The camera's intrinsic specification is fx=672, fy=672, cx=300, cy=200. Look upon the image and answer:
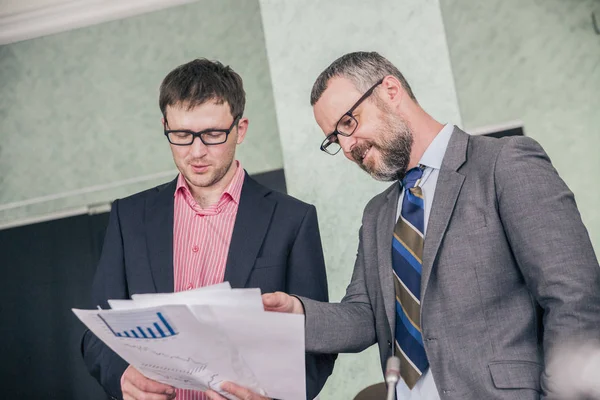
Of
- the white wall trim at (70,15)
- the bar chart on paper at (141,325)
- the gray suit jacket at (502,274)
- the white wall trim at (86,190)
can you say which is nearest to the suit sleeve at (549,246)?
the gray suit jacket at (502,274)

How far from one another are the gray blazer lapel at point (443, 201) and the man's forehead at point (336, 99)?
28cm

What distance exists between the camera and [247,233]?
1698mm

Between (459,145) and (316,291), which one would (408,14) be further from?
(316,291)

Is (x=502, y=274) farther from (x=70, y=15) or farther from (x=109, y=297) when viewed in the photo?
(x=70, y=15)

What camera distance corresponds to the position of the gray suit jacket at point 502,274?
1276 millimetres

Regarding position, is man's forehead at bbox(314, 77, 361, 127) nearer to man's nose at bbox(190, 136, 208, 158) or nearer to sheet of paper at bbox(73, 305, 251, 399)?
man's nose at bbox(190, 136, 208, 158)

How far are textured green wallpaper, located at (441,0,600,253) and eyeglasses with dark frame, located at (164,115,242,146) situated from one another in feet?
8.97

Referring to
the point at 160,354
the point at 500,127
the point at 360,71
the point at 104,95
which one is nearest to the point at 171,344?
the point at 160,354

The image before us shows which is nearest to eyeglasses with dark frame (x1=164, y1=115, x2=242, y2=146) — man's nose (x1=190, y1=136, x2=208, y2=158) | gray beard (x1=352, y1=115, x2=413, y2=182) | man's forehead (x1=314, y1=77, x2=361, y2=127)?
man's nose (x1=190, y1=136, x2=208, y2=158)

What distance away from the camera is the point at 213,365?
4.33 feet

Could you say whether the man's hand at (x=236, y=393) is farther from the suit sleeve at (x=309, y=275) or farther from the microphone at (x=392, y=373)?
the microphone at (x=392, y=373)

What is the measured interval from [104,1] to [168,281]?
129 inches

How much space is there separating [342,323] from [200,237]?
1.41 feet

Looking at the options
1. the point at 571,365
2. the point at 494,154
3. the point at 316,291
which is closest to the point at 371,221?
the point at 316,291
